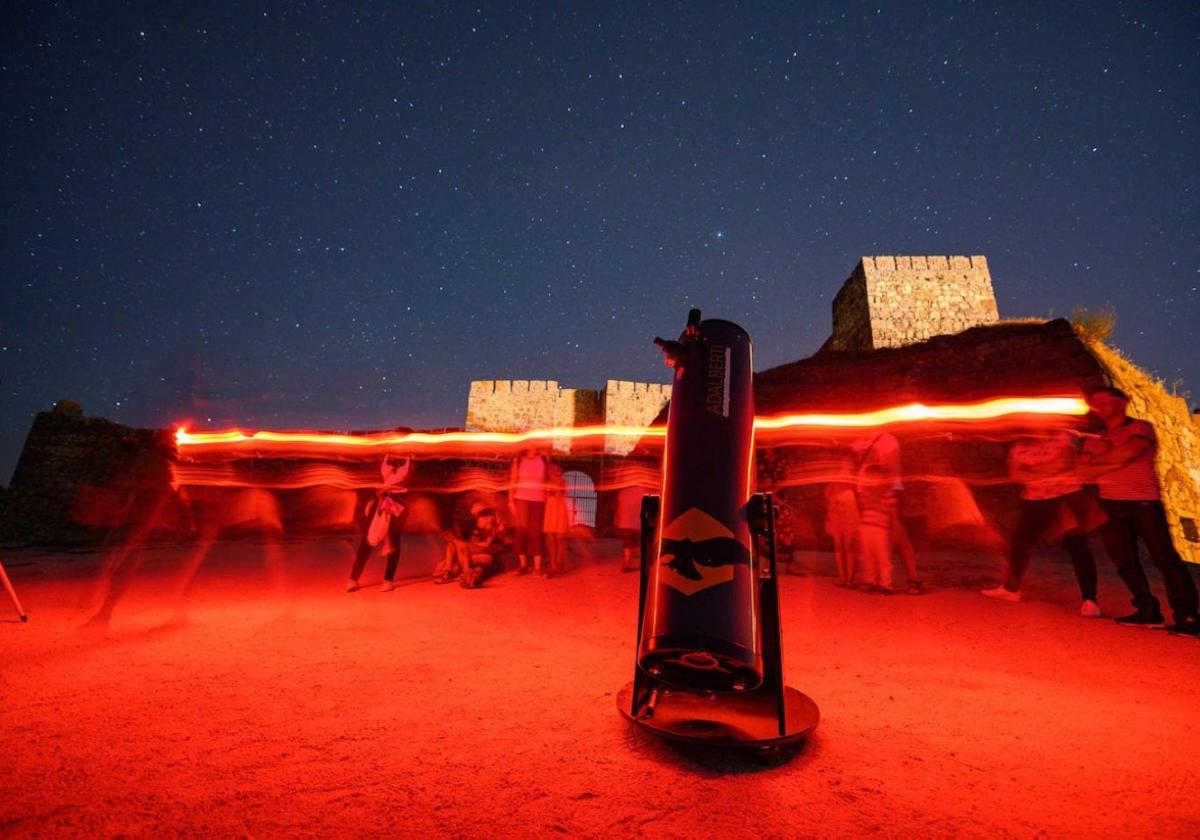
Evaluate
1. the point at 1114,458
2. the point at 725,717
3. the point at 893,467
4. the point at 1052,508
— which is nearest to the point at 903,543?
the point at 893,467

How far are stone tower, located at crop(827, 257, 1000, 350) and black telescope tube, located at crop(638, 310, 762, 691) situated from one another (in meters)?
20.7

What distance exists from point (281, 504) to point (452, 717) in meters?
14.5

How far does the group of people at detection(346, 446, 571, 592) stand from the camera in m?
6.73

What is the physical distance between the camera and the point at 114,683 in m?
3.17

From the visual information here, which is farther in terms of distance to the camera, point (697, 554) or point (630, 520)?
point (630, 520)

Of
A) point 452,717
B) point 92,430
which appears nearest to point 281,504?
point 92,430

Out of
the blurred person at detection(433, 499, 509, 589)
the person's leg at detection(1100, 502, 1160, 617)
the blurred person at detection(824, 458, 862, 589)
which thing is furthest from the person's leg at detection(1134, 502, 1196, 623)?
the blurred person at detection(433, 499, 509, 589)

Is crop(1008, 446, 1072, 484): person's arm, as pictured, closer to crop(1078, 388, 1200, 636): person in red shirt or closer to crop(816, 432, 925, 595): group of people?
crop(1078, 388, 1200, 636): person in red shirt

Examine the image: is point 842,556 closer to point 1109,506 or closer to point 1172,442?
point 1109,506

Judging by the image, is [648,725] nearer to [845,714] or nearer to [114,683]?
[845,714]

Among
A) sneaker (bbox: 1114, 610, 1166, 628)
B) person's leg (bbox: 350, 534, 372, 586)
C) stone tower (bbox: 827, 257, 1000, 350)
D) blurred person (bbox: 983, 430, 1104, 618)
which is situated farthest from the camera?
stone tower (bbox: 827, 257, 1000, 350)

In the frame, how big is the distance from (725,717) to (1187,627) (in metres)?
4.93

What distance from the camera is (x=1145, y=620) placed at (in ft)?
15.1

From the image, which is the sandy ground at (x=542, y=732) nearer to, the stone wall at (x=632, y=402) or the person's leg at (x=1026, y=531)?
the person's leg at (x=1026, y=531)
